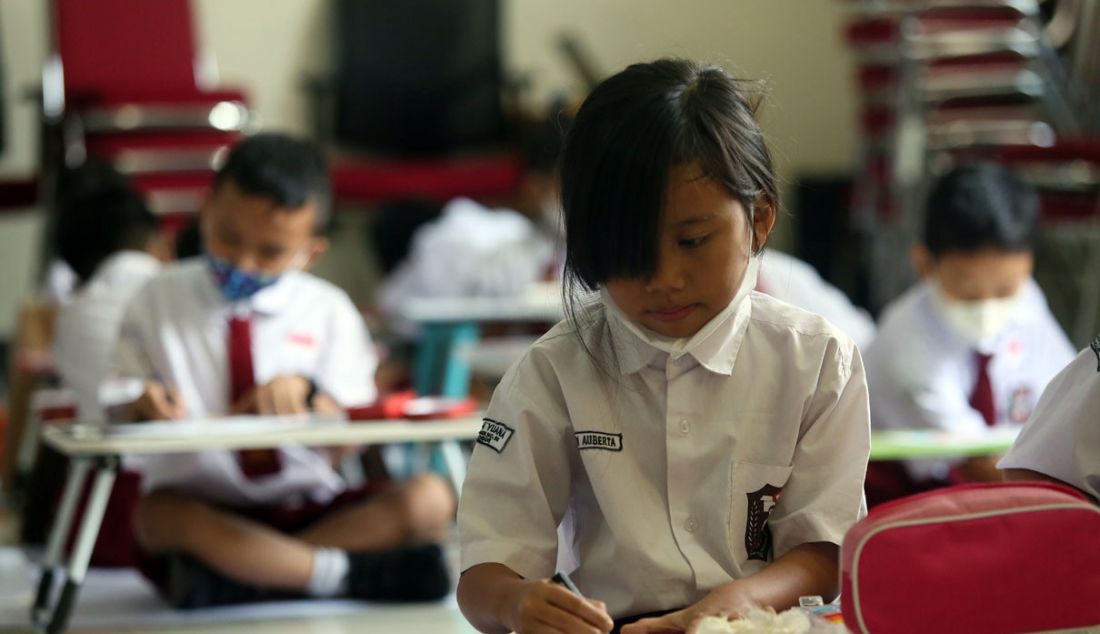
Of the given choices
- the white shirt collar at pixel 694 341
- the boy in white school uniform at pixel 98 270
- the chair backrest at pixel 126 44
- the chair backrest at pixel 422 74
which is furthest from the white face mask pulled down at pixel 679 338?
the chair backrest at pixel 422 74

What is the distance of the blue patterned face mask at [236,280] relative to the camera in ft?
8.32

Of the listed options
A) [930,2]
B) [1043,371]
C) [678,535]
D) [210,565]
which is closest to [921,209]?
[930,2]

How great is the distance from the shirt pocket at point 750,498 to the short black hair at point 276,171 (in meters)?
1.45

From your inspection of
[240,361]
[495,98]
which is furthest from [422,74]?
[240,361]

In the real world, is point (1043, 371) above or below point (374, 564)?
above

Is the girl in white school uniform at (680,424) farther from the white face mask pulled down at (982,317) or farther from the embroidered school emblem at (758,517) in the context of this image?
the white face mask pulled down at (982,317)

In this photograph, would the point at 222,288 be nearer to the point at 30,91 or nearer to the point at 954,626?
the point at 954,626

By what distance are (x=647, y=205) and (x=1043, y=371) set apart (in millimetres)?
1673

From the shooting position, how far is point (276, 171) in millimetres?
2576

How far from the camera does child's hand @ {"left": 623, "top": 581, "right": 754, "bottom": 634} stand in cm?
118

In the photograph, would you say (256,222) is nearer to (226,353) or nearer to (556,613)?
(226,353)

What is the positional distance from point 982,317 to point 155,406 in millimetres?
1359

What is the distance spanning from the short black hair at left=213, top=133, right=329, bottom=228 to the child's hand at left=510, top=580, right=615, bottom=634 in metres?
1.51

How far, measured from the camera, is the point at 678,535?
4.18 feet
